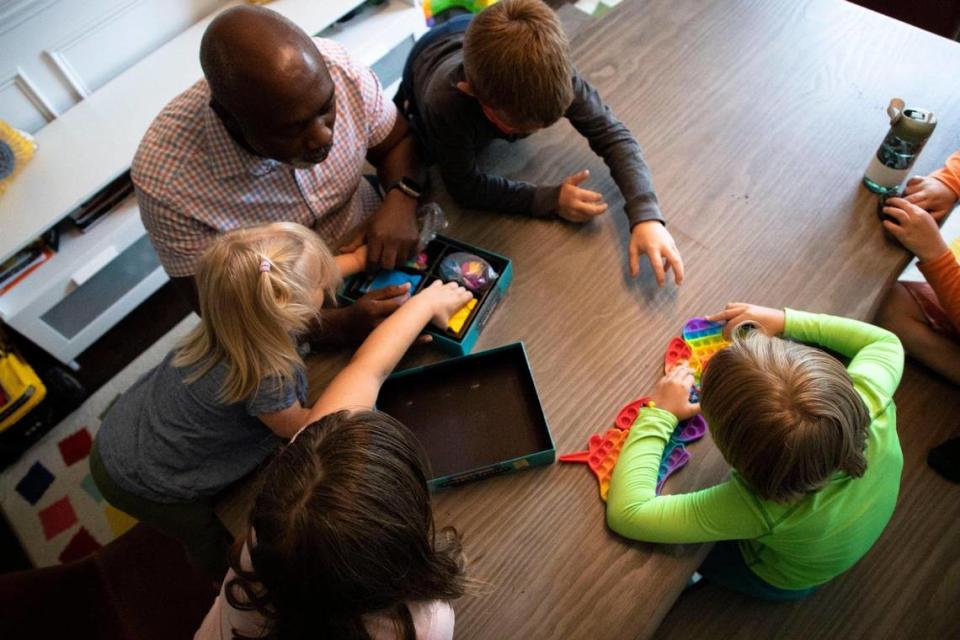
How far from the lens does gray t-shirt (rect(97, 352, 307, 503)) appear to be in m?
0.95

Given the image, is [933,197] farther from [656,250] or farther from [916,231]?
[656,250]

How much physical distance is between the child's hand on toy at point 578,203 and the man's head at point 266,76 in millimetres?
431

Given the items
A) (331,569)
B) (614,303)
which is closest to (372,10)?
(614,303)

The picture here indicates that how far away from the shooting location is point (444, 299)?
3.24 feet

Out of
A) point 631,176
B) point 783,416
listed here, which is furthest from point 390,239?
point 783,416

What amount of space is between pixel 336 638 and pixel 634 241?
2.47ft

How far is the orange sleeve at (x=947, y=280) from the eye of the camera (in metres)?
1.08

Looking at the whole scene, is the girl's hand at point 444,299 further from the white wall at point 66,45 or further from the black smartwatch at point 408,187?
the white wall at point 66,45

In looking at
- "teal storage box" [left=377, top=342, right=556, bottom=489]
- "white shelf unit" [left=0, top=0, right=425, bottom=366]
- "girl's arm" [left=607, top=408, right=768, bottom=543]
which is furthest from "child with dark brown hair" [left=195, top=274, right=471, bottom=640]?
"white shelf unit" [left=0, top=0, right=425, bottom=366]

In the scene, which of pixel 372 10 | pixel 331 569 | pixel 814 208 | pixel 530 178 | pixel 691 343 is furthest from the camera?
pixel 372 10

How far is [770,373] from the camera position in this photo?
2.60 ft

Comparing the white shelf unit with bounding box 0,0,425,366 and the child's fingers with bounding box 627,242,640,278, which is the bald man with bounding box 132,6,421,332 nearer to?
the child's fingers with bounding box 627,242,640,278

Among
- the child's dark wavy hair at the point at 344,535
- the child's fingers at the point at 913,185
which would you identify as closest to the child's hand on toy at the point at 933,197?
the child's fingers at the point at 913,185

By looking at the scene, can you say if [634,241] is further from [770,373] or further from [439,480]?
[439,480]
